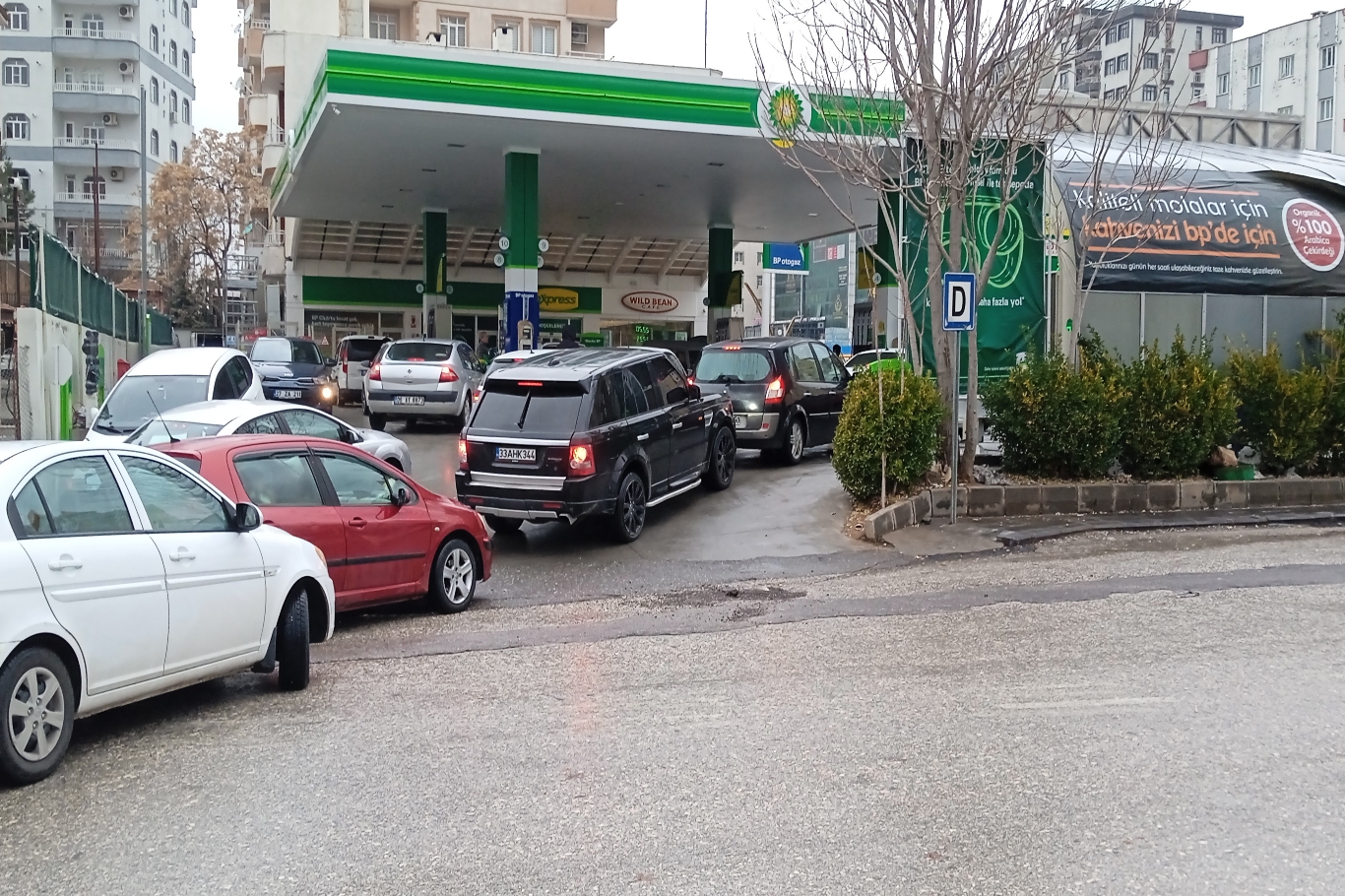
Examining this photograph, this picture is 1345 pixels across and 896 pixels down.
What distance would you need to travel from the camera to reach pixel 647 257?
163 ft

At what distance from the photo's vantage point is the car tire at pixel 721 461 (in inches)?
609

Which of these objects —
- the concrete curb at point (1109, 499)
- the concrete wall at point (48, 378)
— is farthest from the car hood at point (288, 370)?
the concrete curb at point (1109, 499)

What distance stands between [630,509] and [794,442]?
5.19 meters

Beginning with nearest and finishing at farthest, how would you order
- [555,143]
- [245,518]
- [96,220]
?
[245,518] < [555,143] < [96,220]

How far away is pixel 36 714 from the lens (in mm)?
5480

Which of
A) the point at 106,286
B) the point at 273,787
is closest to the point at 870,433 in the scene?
the point at 273,787

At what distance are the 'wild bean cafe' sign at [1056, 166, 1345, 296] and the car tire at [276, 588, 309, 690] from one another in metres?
13.7

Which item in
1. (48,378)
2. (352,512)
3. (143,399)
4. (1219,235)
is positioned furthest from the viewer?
(1219,235)

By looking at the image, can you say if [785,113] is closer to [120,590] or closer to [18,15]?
[120,590]

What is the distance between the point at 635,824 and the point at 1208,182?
1836 centimetres

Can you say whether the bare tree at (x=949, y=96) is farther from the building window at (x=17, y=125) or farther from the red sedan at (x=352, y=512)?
the building window at (x=17, y=125)

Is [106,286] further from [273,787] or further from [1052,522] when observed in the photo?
[273,787]

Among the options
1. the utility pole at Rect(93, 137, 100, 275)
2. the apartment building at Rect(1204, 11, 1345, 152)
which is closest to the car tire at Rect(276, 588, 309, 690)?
the utility pole at Rect(93, 137, 100, 275)

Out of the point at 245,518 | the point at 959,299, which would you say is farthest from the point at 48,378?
the point at 959,299
